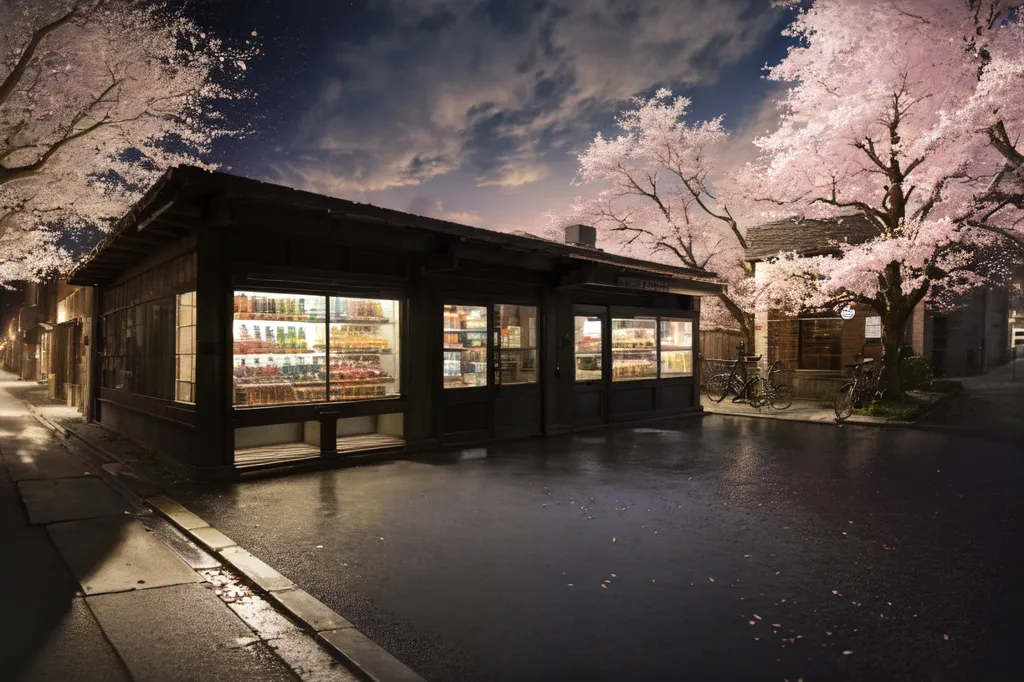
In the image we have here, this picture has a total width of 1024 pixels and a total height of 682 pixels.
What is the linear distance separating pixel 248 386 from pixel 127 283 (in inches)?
240

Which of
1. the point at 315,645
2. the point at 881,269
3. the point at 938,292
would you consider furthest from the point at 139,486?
the point at 938,292

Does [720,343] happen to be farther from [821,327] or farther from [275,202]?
[275,202]

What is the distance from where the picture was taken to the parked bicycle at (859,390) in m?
15.4

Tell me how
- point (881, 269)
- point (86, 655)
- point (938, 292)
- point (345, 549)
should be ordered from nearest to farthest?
point (86, 655)
point (345, 549)
point (881, 269)
point (938, 292)

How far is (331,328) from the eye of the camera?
9.91m

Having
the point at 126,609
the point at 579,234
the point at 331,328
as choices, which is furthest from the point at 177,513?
the point at 579,234

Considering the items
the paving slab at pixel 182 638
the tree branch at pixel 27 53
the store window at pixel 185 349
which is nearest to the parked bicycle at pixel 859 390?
the store window at pixel 185 349

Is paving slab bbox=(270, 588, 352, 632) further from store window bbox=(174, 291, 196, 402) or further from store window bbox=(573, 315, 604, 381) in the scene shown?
store window bbox=(573, 315, 604, 381)

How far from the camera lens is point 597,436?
12.7m

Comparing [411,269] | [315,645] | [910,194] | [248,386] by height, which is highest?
[910,194]

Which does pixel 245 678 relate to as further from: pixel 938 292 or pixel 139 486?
pixel 938 292

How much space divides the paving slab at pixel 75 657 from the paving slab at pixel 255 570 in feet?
3.45

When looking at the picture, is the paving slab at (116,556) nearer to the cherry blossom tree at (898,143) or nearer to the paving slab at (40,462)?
the paving slab at (40,462)

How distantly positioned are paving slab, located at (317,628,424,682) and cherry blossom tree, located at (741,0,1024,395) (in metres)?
14.6
